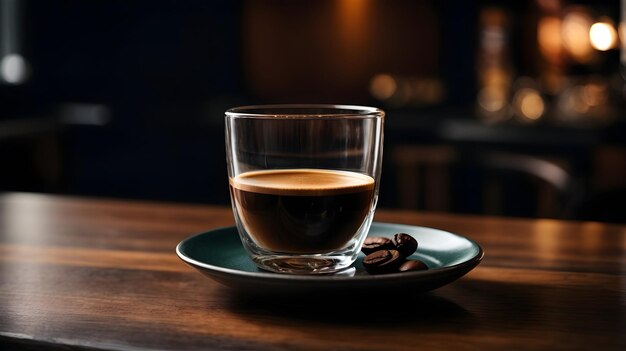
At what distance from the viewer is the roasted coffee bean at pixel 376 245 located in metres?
0.78

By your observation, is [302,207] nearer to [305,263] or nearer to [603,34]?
[305,263]

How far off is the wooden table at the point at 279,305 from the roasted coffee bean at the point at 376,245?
6cm

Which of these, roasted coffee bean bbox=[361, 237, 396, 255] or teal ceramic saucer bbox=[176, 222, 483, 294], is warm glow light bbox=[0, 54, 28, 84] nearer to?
teal ceramic saucer bbox=[176, 222, 483, 294]

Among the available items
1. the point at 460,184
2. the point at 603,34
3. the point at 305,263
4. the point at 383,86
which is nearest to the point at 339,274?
the point at 305,263

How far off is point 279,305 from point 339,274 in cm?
8

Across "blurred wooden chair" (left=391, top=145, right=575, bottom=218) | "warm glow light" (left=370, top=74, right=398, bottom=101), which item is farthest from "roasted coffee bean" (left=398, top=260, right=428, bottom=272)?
"warm glow light" (left=370, top=74, right=398, bottom=101)

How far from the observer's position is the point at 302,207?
0.76 meters

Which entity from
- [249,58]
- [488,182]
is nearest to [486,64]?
[488,182]

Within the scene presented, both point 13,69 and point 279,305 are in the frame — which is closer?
point 279,305

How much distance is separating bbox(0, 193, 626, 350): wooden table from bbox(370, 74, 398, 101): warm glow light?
3.63 metres

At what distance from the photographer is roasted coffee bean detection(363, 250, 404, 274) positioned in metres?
0.73

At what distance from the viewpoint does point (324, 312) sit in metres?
0.68

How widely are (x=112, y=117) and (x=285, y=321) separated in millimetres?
3932

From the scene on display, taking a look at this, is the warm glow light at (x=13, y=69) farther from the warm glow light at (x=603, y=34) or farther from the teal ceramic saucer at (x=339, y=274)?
the teal ceramic saucer at (x=339, y=274)
